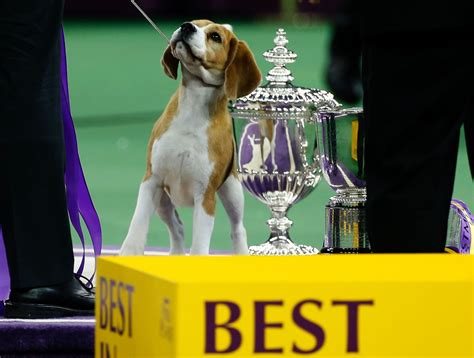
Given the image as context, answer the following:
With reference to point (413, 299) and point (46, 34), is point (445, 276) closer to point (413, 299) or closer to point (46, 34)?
point (413, 299)

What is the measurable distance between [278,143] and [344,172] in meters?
0.19

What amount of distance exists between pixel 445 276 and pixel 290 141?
155 centimetres

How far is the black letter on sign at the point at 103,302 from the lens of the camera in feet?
6.36

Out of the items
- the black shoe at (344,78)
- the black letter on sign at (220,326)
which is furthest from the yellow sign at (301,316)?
the black shoe at (344,78)

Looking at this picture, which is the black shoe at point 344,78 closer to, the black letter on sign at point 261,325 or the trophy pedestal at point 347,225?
the black letter on sign at point 261,325

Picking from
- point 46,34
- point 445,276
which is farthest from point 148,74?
point 445,276

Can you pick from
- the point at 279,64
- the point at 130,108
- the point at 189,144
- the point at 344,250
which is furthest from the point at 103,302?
the point at 130,108

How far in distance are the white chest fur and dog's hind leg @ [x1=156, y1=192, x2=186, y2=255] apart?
13cm

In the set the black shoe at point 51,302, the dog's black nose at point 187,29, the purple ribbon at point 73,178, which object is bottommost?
the black shoe at point 51,302

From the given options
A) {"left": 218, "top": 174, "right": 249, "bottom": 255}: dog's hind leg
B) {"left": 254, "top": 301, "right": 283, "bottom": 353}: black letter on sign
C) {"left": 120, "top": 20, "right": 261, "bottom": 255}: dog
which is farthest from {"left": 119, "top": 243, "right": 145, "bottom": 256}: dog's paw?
{"left": 254, "top": 301, "right": 283, "bottom": 353}: black letter on sign

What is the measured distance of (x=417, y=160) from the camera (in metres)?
2.12

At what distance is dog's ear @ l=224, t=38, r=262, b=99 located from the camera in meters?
2.88

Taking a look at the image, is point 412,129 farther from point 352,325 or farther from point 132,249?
point 132,249

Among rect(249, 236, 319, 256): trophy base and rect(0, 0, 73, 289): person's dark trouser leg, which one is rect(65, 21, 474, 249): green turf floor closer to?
rect(249, 236, 319, 256): trophy base
